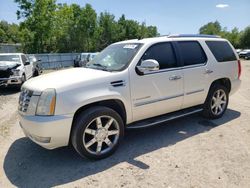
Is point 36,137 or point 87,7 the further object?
point 87,7

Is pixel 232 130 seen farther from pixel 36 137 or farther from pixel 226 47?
pixel 36 137

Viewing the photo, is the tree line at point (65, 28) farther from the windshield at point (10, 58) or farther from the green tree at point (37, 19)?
the windshield at point (10, 58)

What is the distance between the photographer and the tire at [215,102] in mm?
5688

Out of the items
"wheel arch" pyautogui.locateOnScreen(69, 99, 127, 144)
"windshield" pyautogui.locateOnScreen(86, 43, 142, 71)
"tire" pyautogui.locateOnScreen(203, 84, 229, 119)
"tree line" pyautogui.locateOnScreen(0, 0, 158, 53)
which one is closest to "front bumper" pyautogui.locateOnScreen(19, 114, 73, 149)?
"wheel arch" pyautogui.locateOnScreen(69, 99, 127, 144)

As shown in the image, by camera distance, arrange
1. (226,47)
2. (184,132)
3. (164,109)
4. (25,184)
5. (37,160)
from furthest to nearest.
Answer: (226,47) → (184,132) → (164,109) → (37,160) → (25,184)

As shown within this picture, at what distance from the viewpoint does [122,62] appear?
448 centimetres

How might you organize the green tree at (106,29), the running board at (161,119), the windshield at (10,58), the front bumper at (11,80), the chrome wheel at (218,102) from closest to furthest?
Result: the running board at (161,119) → the chrome wheel at (218,102) → the front bumper at (11,80) → the windshield at (10,58) → the green tree at (106,29)

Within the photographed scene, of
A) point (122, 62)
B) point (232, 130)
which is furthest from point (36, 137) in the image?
point (232, 130)

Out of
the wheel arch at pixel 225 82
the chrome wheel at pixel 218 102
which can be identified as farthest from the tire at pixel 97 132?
the wheel arch at pixel 225 82

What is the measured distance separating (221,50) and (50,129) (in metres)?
4.33

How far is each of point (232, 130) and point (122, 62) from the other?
2754 mm

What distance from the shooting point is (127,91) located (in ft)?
13.8

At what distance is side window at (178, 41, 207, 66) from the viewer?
16.8ft

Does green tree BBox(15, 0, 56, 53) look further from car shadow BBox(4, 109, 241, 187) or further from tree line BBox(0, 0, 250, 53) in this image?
car shadow BBox(4, 109, 241, 187)
